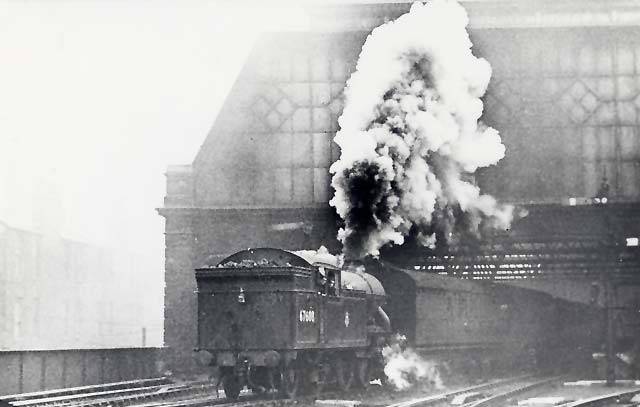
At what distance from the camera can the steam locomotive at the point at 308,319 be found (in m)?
20.2

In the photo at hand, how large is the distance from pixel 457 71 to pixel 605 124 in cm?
1102

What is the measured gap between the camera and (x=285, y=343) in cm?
1997

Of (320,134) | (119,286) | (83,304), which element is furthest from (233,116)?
(119,286)

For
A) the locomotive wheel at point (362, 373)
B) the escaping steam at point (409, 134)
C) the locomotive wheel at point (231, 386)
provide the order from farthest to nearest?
the escaping steam at point (409, 134) → the locomotive wheel at point (362, 373) → the locomotive wheel at point (231, 386)

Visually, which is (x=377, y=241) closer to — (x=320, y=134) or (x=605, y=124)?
(x=320, y=134)

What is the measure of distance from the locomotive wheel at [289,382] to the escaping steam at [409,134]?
17.0ft

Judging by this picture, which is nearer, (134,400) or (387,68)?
(134,400)

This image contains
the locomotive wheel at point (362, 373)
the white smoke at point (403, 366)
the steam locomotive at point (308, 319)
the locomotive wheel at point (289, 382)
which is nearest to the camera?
the steam locomotive at point (308, 319)

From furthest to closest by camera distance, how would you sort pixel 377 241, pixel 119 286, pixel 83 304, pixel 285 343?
pixel 119 286 → pixel 83 304 → pixel 377 241 → pixel 285 343

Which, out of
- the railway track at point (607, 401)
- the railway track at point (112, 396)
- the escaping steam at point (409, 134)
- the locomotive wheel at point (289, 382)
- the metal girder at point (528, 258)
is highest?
the escaping steam at point (409, 134)

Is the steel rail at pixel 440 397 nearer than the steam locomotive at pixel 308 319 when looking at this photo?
Yes

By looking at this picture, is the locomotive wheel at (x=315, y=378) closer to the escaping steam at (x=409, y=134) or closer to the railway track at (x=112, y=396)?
the railway track at (x=112, y=396)

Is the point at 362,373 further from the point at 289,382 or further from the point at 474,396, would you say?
the point at 289,382

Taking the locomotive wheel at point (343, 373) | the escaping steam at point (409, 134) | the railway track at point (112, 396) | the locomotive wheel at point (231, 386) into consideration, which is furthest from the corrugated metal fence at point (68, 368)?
the escaping steam at point (409, 134)
